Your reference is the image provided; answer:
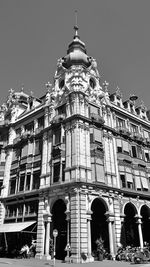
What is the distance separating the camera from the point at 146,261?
20.1m

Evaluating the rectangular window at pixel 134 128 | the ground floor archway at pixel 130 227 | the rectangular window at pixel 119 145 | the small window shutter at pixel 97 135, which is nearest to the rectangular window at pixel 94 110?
the small window shutter at pixel 97 135

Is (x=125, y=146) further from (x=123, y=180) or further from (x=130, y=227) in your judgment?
(x=130, y=227)

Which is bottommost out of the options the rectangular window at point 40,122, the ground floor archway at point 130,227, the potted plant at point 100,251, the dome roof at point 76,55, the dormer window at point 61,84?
the potted plant at point 100,251

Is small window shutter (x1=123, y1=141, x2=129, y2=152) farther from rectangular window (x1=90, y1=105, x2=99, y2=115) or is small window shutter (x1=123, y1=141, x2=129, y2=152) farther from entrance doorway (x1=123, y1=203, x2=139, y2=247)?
entrance doorway (x1=123, y1=203, x2=139, y2=247)

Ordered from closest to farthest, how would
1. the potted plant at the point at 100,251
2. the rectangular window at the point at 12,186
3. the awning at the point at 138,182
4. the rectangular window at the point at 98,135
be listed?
the potted plant at the point at 100,251
the rectangular window at the point at 98,135
the awning at the point at 138,182
the rectangular window at the point at 12,186

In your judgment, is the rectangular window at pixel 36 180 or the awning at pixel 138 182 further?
the awning at pixel 138 182

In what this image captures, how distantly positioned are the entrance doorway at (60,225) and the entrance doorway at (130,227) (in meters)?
7.23

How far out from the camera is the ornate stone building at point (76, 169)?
2367cm

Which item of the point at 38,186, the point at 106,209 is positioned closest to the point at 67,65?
the point at 38,186

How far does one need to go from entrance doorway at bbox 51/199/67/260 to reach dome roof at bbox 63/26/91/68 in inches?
781

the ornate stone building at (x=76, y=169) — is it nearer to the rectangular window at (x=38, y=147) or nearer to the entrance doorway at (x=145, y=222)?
the entrance doorway at (x=145, y=222)

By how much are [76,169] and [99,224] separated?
281 inches

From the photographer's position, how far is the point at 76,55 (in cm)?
3334

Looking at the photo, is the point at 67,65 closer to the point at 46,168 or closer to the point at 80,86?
the point at 80,86
